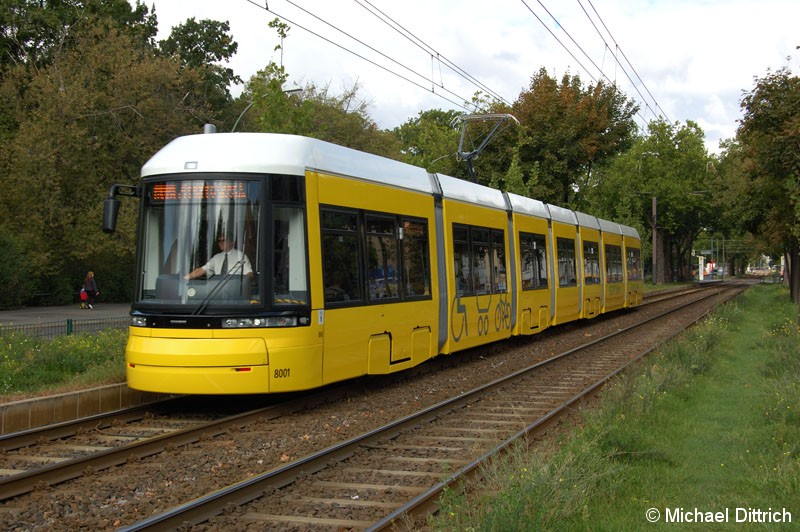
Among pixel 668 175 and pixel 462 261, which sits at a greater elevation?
pixel 668 175

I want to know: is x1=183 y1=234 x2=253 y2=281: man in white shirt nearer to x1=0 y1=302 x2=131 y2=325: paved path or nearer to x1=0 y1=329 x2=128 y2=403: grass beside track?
x1=0 y1=329 x2=128 y2=403: grass beside track

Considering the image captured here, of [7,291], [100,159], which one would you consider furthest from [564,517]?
[100,159]

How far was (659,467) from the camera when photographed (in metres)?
7.03

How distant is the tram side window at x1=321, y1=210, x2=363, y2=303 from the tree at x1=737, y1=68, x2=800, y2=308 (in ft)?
32.2

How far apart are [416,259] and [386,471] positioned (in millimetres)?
5707

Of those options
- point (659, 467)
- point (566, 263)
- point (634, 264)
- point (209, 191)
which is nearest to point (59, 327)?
point (209, 191)

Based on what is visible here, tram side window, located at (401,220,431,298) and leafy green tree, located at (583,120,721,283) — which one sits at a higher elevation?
leafy green tree, located at (583,120,721,283)

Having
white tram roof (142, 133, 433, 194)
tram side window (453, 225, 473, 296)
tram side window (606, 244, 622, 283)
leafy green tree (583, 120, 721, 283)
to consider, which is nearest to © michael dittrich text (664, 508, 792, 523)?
white tram roof (142, 133, 433, 194)

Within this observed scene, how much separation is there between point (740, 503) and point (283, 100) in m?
15.3

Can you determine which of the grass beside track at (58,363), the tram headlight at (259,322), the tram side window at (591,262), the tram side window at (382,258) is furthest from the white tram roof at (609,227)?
the tram headlight at (259,322)

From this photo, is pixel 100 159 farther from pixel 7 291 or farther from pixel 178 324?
pixel 178 324

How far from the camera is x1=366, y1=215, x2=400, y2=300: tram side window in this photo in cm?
1116

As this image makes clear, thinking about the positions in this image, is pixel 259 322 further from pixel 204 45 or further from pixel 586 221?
pixel 204 45

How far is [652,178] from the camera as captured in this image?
70250 millimetres
